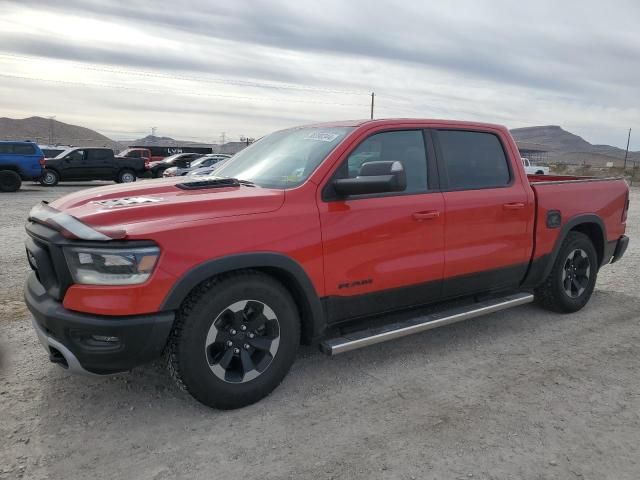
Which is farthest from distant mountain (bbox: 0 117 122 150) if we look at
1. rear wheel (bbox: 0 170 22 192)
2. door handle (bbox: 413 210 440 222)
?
door handle (bbox: 413 210 440 222)

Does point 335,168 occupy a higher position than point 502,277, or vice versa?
point 335,168

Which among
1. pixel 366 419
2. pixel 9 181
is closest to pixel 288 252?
pixel 366 419

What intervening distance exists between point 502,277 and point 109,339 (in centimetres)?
327

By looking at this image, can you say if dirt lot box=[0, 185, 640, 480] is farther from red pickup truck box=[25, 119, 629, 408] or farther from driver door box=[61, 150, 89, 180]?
driver door box=[61, 150, 89, 180]

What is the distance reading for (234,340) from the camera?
3.32m

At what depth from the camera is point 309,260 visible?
137 inches

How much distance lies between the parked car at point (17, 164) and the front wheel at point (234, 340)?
18344 millimetres

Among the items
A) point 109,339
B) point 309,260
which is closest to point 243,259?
point 309,260

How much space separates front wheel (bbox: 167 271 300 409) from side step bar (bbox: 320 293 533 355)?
0.99 feet

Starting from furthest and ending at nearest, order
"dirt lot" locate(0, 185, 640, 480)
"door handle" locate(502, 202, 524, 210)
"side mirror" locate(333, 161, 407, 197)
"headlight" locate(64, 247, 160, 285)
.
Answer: "door handle" locate(502, 202, 524, 210)
"side mirror" locate(333, 161, 407, 197)
"headlight" locate(64, 247, 160, 285)
"dirt lot" locate(0, 185, 640, 480)

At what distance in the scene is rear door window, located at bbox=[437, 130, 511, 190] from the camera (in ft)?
14.4

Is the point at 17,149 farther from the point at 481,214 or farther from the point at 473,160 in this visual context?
the point at 481,214

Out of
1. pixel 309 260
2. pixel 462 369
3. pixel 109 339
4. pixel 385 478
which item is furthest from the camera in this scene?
pixel 462 369

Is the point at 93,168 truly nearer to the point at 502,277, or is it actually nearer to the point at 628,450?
the point at 502,277
